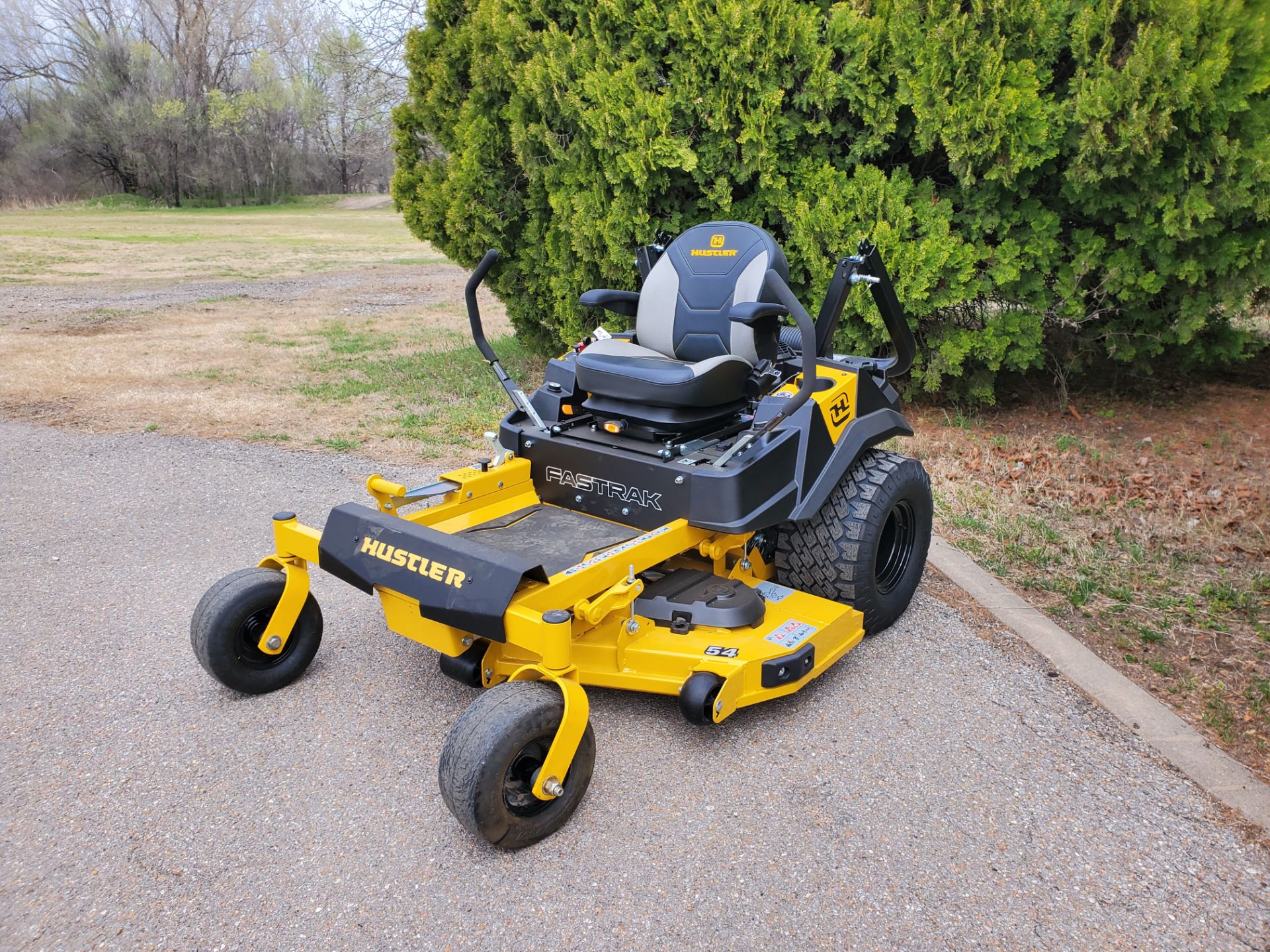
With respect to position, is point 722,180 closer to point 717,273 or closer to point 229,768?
point 717,273

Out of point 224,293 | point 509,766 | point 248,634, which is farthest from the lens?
point 224,293

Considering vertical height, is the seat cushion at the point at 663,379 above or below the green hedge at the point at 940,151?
below

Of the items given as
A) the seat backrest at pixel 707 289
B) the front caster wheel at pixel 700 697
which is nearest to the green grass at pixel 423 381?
the seat backrest at pixel 707 289

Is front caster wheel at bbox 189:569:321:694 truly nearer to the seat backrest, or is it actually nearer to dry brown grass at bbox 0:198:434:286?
the seat backrest

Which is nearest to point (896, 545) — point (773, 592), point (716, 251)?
point (773, 592)

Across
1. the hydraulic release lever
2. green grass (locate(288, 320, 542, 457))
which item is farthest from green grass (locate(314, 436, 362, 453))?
the hydraulic release lever

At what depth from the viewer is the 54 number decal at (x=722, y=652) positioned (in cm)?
310

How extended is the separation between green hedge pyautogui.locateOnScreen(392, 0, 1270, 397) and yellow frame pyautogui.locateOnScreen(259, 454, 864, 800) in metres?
3.37

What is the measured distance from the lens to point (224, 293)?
15.4 meters

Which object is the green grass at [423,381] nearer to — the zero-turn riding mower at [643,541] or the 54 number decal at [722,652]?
the zero-turn riding mower at [643,541]

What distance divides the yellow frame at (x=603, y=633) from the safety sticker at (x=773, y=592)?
1 cm

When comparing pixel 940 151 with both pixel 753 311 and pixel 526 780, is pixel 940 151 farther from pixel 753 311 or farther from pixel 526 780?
pixel 526 780

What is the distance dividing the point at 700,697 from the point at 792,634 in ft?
1.67

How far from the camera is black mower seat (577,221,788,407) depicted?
146 inches
